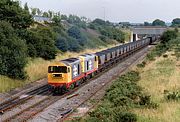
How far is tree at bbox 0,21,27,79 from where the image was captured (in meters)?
37.1

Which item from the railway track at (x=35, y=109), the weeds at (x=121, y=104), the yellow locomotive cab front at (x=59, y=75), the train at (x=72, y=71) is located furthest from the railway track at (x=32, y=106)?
the weeds at (x=121, y=104)

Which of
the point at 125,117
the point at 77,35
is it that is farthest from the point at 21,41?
the point at 77,35

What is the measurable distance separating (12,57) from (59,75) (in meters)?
7.65

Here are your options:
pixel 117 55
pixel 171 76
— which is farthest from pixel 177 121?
pixel 117 55

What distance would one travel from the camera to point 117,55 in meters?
62.4

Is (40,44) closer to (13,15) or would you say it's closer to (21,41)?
(13,15)

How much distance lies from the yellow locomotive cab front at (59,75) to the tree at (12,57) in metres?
6.72

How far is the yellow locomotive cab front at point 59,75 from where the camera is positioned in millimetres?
31922

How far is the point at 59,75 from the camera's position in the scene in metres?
32.0

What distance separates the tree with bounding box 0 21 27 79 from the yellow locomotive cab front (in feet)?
22.0

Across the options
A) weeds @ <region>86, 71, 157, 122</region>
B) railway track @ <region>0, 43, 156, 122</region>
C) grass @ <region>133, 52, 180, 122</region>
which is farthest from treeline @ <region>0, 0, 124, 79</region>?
grass @ <region>133, 52, 180, 122</region>

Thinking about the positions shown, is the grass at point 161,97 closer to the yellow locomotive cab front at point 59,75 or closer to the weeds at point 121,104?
the weeds at point 121,104

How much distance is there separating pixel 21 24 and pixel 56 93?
20.7 m

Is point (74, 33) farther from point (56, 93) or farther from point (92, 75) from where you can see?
point (56, 93)
